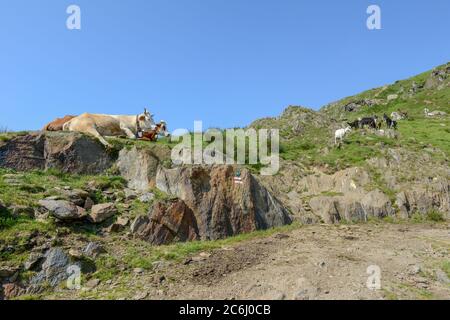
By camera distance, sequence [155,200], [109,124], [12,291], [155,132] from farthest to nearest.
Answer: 1. [155,132]
2. [109,124]
3. [155,200]
4. [12,291]

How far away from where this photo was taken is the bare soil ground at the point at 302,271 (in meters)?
8.20

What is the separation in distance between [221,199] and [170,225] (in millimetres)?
2180

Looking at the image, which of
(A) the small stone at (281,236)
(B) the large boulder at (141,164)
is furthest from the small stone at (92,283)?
(A) the small stone at (281,236)

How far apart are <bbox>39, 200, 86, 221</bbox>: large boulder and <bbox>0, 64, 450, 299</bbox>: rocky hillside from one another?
0.03 meters

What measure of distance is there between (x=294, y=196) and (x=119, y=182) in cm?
726

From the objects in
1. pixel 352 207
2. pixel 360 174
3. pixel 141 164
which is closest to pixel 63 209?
pixel 141 164

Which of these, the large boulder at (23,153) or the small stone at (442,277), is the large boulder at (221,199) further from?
the small stone at (442,277)

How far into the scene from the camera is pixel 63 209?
1071 centimetres

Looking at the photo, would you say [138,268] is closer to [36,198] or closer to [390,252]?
[36,198]

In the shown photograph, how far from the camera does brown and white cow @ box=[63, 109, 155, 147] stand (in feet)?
51.5

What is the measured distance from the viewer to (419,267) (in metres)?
9.82

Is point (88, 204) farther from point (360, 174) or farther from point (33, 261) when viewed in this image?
point (360, 174)
